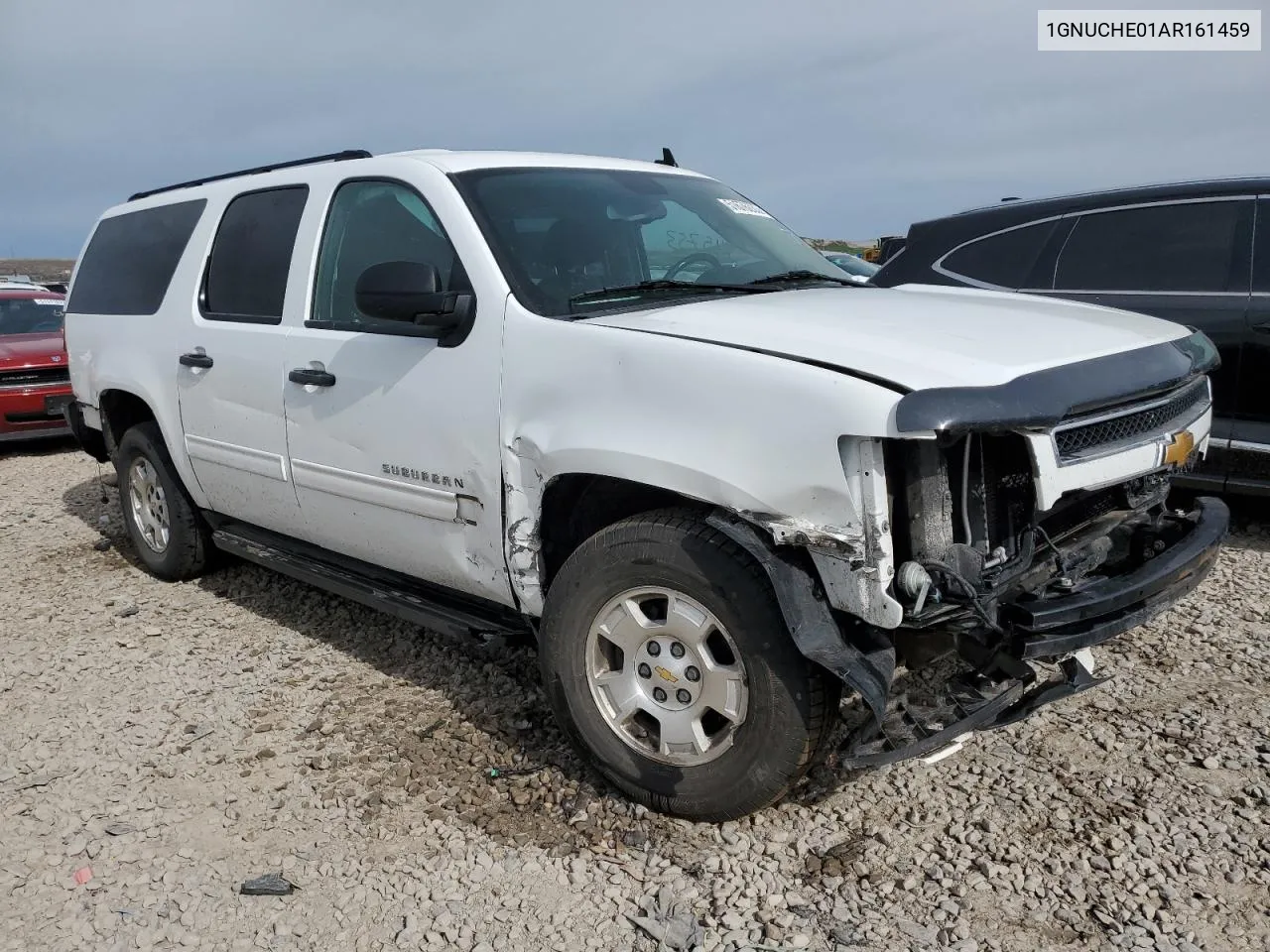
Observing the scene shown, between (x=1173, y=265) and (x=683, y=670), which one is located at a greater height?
(x=1173, y=265)

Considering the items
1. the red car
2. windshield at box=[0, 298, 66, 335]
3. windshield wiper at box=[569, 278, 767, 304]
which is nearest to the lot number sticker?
windshield wiper at box=[569, 278, 767, 304]

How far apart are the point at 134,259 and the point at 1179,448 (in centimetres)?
496

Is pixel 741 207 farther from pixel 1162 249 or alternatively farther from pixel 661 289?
pixel 1162 249

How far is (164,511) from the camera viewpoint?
5.21 meters

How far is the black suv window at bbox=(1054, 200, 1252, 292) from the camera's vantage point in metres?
5.02

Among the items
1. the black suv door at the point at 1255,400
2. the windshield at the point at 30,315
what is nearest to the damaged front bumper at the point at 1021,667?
the black suv door at the point at 1255,400

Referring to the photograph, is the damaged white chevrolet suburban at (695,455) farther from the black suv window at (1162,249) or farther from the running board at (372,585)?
→ the black suv window at (1162,249)

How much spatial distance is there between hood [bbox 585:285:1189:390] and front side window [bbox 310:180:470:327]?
833mm

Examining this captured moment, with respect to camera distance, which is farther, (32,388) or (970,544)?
(32,388)

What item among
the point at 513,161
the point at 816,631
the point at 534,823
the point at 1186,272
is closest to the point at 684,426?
the point at 816,631

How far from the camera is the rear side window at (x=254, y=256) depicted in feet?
13.2

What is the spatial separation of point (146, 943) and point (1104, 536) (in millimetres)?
2818

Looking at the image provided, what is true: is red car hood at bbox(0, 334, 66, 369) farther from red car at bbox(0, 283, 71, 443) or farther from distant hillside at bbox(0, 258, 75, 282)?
distant hillside at bbox(0, 258, 75, 282)

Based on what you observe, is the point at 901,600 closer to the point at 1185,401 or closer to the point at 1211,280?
the point at 1185,401
